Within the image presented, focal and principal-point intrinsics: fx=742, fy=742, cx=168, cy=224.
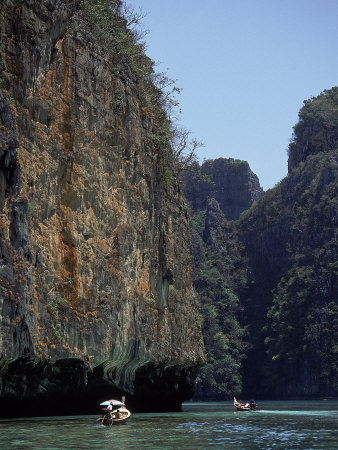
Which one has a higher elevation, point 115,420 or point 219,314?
point 219,314

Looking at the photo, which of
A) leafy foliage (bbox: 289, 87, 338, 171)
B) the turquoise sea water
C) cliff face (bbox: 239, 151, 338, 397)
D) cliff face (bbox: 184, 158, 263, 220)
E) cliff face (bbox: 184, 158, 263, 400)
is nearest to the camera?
the turquoise sea water

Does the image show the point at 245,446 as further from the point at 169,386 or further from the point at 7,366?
the point at 169,386

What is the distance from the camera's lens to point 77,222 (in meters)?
32.3

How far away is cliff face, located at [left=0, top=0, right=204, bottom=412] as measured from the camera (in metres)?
27.3

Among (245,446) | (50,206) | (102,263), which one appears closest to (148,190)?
(102,263)

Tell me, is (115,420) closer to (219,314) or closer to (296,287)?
(296,287)

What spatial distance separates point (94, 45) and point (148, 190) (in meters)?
8.62

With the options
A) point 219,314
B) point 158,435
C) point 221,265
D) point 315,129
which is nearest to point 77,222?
point 158,435

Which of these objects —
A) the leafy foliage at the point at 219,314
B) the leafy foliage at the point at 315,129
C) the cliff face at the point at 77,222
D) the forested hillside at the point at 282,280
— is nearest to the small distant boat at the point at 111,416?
the cliff face at the point at 77,222

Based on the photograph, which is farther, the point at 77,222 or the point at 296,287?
the point at 296,287

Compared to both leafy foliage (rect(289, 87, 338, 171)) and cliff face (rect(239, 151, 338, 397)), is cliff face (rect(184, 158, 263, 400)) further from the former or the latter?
leafy foliage (rect(289, 87, 338, 171))

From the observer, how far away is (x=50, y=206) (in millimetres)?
30797

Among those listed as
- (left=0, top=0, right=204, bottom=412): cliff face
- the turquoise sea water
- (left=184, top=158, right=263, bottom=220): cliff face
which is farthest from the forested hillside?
the turquoise sea water

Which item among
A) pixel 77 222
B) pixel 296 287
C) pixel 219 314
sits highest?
pixel 296 287
